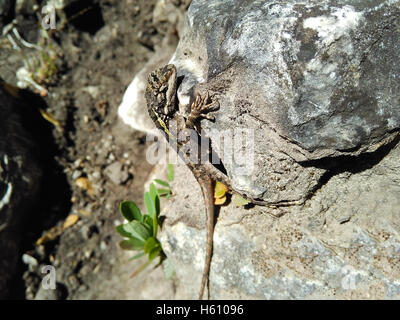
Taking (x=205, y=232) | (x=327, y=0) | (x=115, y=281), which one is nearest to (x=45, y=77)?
(x=115, y=281)

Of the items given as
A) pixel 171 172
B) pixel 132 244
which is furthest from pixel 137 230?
pixel 171 172

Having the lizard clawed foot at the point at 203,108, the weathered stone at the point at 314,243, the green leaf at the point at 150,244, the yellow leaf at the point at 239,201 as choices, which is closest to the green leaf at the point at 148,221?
the green leaf at the point at 150,244

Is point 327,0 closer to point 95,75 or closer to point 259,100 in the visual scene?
point 259,100

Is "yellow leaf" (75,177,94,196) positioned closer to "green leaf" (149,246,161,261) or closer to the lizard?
"green leaf" (149,246,161,261)

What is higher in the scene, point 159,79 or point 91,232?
point 159,79

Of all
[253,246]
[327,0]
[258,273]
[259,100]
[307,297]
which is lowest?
[307,297]

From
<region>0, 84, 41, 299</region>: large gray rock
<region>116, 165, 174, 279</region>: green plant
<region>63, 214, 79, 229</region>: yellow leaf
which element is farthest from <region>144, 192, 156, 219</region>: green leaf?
<region>0, 84, 41, 299</region>: large gray rock

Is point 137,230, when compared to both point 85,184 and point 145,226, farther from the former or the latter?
point 85,184
